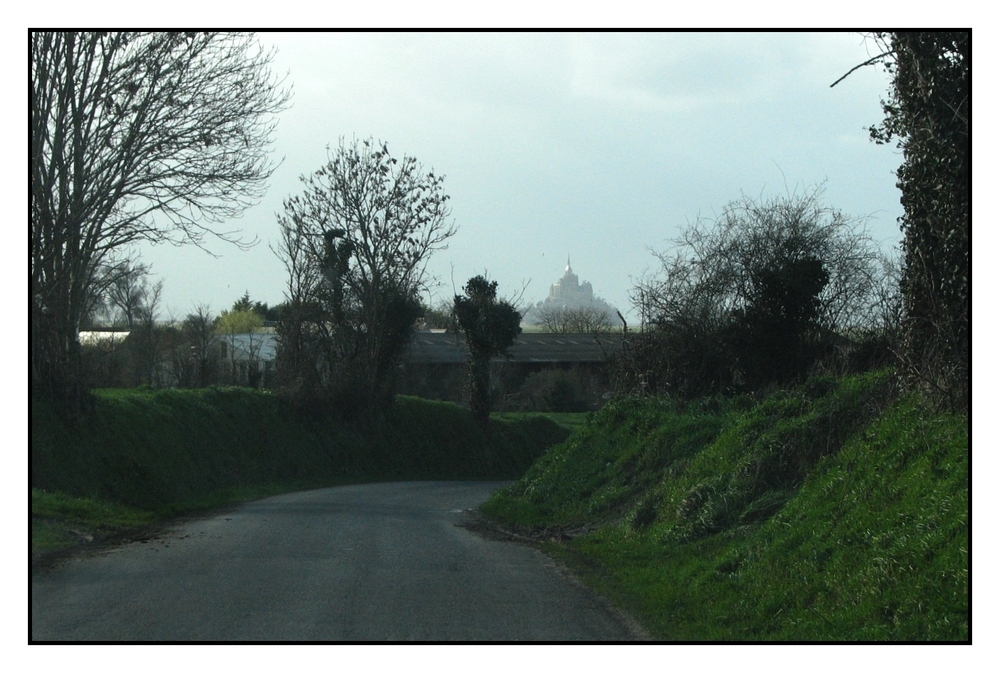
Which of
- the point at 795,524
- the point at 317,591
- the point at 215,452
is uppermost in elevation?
the point at 795,524

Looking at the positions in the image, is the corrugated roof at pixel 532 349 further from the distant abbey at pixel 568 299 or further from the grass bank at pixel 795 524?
the grass bank at pixel 795 524

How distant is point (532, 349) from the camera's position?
6481cm

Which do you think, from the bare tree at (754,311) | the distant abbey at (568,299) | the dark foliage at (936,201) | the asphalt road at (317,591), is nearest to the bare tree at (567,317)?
the distant abbey at (568,299)

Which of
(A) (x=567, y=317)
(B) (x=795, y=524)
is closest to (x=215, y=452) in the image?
(B) (x=795, y=524)

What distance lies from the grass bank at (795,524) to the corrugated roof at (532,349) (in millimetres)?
38015

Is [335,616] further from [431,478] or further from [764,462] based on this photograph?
[431,478]

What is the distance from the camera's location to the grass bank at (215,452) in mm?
19438

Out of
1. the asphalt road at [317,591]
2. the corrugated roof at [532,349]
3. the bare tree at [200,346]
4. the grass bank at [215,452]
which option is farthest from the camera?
the corrugated roof at [532,349]

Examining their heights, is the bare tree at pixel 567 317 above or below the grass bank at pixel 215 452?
above

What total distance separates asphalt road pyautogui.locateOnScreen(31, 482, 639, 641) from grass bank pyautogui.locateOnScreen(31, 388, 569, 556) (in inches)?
98.1

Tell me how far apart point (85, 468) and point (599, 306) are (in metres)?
68.3

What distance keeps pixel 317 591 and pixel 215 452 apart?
2055 cm

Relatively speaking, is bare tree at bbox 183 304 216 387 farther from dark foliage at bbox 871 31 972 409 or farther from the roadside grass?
dark foliage at bbox 871 31 972 409

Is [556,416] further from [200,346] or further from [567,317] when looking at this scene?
[567,317]
